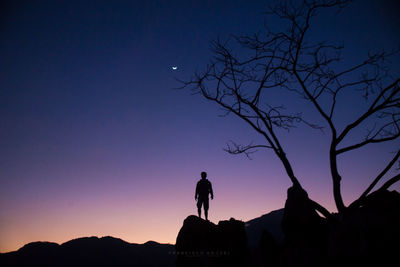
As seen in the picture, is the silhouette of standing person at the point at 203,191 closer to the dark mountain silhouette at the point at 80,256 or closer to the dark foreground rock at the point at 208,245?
the dark foreground rock at the point at 208,245

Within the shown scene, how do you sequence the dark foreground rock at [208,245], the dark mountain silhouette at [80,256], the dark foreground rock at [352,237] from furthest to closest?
the dark mountain silhouette at [80,256]
the dark foreground rock at [208,245]
the dark foreground rock at [352,237]

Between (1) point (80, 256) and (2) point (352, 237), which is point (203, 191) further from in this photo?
(1) point (80, 256)

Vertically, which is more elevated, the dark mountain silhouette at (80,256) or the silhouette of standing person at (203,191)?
the dark mountain silhouette at (80,256)

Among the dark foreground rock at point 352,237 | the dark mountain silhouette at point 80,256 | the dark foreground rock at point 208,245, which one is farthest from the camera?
the dark mountain silhouette at point 80,256

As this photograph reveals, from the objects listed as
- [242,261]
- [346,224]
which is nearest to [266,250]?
[242,261]

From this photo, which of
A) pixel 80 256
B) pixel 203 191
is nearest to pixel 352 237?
pixel 203 191

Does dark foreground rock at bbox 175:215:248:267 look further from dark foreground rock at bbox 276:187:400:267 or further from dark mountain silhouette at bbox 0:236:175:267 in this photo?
dark mountain silhouette at bbox 0:236:175:267

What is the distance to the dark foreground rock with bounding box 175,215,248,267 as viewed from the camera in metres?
14.4

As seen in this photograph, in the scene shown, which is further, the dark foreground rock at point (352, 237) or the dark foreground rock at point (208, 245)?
the dark foreground rock at point (208, 245)

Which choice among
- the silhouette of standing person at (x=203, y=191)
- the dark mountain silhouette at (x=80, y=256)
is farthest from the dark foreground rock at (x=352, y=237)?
the dark mountain silhouette at (x=80, y=256)

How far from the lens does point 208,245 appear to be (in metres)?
14.5

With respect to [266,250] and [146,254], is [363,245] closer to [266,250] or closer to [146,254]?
[266,250]

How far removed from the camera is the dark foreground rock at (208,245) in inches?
567

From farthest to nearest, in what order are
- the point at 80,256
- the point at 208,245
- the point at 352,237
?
the point at 80,256, the point at 208,245, the point at 352,237
